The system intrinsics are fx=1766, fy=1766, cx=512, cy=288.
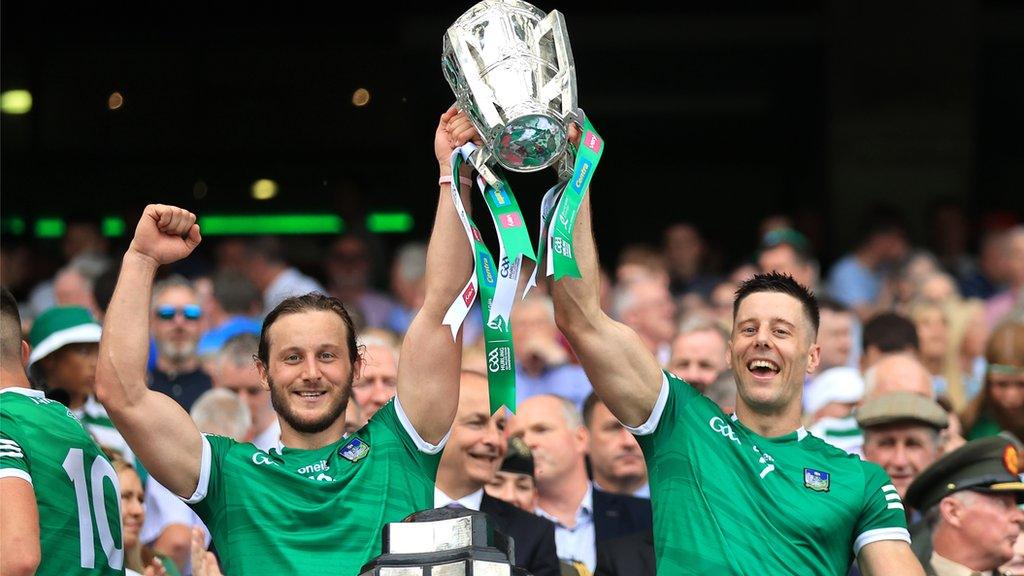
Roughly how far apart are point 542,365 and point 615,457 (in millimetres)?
1471

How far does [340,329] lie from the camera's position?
5.68 meters

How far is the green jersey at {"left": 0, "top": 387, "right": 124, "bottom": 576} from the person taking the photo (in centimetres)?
533

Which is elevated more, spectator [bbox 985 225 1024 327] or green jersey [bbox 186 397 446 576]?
spectator [bbox 985 225 1024 327]

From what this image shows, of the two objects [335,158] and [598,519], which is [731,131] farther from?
[598,519]

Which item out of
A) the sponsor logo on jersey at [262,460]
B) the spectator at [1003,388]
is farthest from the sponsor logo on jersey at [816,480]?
the spectator at [1003,388]

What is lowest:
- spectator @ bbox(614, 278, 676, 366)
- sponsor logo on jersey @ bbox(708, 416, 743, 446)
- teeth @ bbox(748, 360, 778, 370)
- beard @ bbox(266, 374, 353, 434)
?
sponsor logo on jersey @ bbox(708, 416, 743, 446)

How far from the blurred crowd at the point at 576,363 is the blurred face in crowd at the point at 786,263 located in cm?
1

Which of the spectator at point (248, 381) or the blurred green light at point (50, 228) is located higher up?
the blurred green light at point (50, 228)

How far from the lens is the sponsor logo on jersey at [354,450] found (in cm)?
548

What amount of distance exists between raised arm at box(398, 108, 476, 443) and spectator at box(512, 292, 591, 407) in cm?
319

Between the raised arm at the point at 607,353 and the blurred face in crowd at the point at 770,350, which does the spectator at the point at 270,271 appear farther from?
the raised arm at the point at 607,353

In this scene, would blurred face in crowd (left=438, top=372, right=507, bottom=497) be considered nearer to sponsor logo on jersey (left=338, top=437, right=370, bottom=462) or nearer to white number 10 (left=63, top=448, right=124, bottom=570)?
sponsor logo on jersey (left=338, top=437, right=370, bottom=462)

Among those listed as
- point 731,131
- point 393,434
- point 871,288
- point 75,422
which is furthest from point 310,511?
point 731,131

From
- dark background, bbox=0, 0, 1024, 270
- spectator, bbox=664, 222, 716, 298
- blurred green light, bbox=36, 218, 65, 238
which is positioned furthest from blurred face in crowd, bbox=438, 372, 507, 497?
blurred green light, bbox=36, 218, 65, 238
